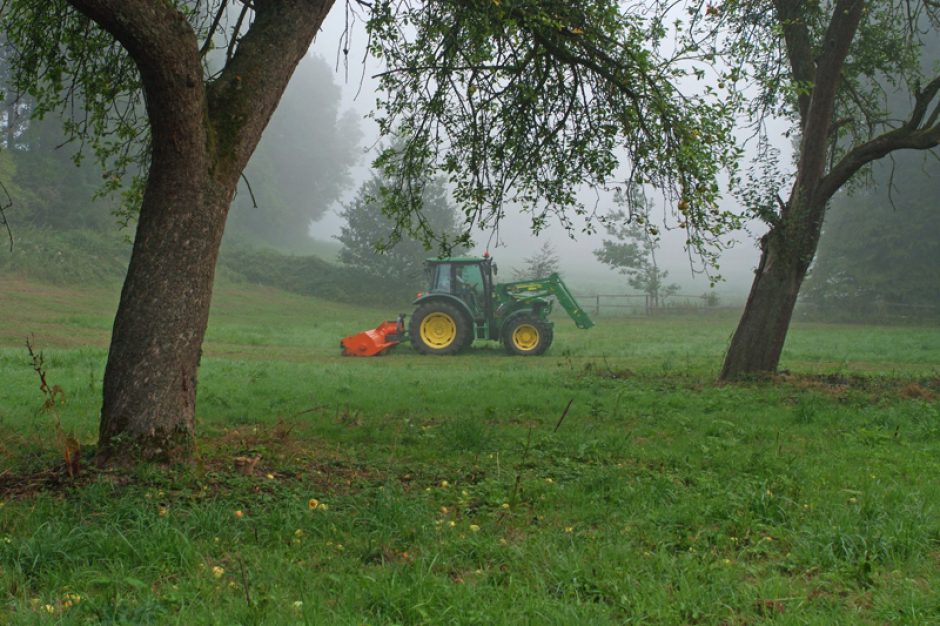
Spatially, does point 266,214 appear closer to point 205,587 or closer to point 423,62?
point 423,62

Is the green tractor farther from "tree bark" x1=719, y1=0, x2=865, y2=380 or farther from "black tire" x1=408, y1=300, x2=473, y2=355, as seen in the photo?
"tree bark" x1=719, y1=0, x2=865, y2=380

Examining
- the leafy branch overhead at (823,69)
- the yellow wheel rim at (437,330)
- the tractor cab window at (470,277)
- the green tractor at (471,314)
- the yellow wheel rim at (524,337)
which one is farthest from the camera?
the tractor cab window at (470,277)

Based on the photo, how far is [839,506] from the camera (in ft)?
14.8

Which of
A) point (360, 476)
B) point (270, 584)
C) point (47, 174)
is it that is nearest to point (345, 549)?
point (270, 584)

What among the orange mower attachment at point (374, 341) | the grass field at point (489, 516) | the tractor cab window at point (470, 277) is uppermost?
the tractor cab window at point (470, 277)

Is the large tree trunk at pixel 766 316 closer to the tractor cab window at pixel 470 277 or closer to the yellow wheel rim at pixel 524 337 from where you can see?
the yellow wheel rim at pixel 524 337

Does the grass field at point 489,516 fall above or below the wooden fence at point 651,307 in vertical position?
below

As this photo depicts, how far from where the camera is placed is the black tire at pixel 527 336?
60.5ft

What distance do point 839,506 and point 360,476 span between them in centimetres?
311

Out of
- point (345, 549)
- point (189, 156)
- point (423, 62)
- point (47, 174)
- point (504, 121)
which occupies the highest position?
point (47, 174)

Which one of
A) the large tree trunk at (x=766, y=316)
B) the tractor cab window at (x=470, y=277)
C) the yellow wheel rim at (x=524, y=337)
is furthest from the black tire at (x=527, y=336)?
the large tree trunk at (x=766, y=316)

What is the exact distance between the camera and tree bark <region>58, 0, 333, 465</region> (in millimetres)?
4859

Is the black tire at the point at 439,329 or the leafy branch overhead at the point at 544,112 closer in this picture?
the leafy branch overhead at the point at 544,112

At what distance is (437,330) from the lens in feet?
62.3
